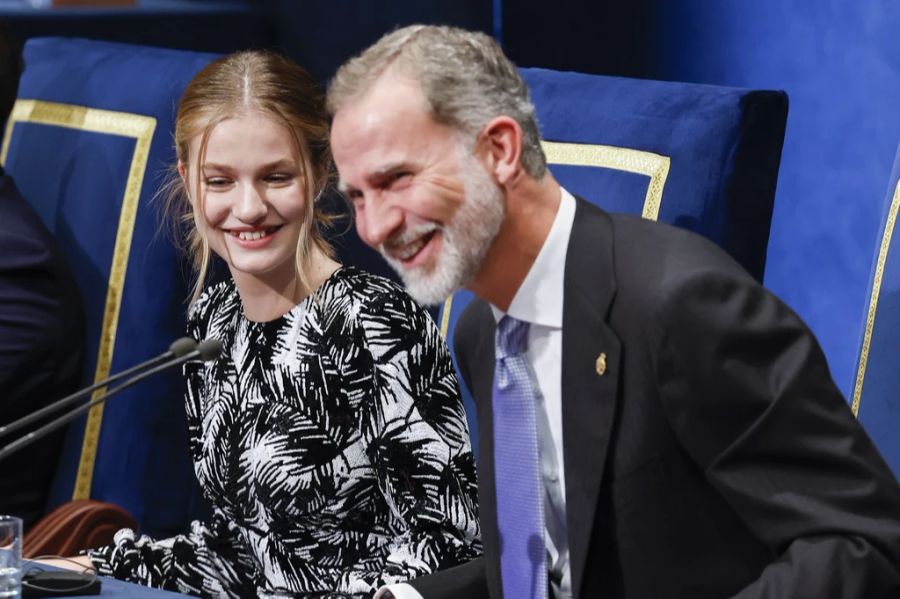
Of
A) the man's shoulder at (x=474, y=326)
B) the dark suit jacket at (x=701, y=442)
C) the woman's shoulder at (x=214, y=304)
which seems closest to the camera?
the dark suit jacket at (x=701, y=442)

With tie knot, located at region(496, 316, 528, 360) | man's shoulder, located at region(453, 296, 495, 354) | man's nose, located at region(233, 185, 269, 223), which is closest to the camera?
tie knot, located at region(496, 316, 528, 360)

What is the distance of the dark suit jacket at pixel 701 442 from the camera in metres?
1.30

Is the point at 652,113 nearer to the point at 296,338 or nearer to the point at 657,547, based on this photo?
the point at 296,338

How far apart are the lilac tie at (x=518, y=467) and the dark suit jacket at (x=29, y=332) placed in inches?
52.4

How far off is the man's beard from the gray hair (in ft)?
0.14

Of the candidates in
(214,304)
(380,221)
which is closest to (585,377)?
(380,221)

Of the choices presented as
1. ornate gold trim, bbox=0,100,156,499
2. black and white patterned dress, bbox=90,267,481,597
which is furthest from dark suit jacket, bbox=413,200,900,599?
ornate gold trim, bbox=0,100,156,499

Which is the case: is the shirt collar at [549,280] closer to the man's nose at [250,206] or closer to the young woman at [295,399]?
the young woman at [295,399]

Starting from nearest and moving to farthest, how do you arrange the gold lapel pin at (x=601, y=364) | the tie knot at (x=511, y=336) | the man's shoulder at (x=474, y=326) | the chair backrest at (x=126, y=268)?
the gold lapel pin at (x=601, y=364)
the tie knot at (x=511, y=336)
the man's shoulder at (x=474, y=326)
the chair backrest at (x=126, y=268)

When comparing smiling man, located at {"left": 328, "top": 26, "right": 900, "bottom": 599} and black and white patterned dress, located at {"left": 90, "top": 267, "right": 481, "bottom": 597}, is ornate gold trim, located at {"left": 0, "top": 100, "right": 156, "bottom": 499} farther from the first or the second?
smiling man, located at {"left": 328, "top": 26, "right": 900, "bottom": 599}

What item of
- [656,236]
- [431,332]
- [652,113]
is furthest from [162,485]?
[656,236]

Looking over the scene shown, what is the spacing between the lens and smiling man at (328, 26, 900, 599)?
1305 mm

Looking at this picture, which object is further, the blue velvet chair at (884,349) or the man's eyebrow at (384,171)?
the blue velvet chair at (884,349)

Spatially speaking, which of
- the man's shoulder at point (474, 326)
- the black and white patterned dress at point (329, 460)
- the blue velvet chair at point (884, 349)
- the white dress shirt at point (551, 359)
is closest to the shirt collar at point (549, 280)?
the white dress shirt at point (551, 359)
